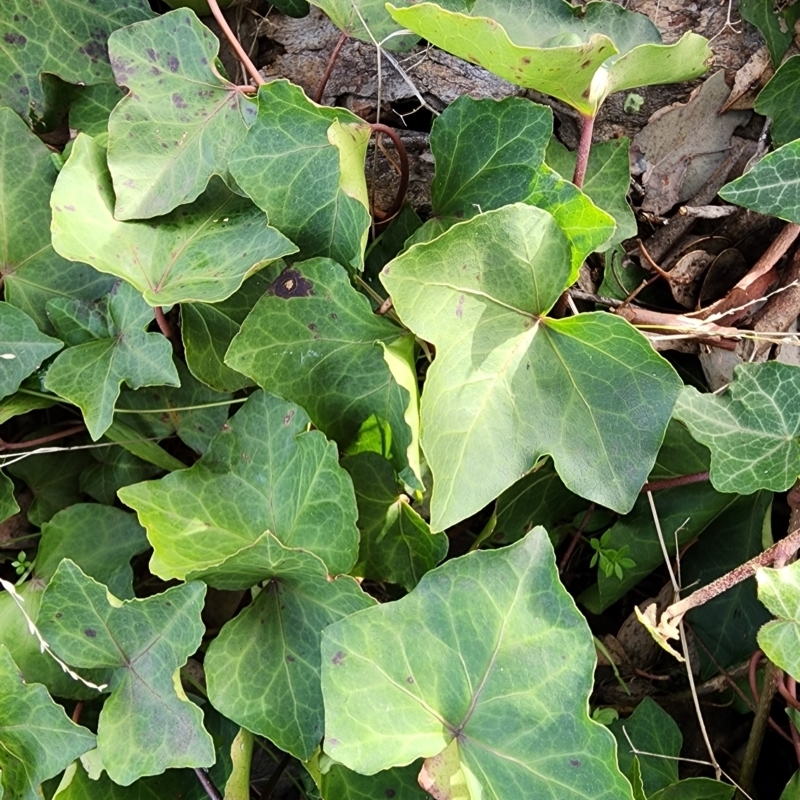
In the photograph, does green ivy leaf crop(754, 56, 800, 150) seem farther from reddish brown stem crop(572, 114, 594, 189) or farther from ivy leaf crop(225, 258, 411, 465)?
ivy leaf crop(225, 258, 411, 465)

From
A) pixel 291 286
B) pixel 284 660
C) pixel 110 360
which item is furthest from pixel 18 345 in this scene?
pixel 284 660

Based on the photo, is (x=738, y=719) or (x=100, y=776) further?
(x=738, y=719)

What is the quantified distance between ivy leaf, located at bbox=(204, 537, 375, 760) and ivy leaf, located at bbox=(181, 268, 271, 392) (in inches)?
9.8

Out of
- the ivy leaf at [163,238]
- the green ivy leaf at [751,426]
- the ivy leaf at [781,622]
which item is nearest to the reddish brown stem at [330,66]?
the ivy leaf at [163,238]

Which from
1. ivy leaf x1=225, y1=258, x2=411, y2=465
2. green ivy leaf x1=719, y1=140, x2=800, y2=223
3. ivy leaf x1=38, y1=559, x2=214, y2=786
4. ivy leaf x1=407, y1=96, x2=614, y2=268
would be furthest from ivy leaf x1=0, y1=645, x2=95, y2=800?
green ivy leaf x1=719, y1=140, x2=800, y2=223

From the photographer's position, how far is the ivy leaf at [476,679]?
2.37ft

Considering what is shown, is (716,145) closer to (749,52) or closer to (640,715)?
(749,52)

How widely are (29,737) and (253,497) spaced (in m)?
0.33

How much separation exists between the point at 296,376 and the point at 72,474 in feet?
1.37

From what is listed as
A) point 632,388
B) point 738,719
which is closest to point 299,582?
point 632,388

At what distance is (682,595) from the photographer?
1.05m

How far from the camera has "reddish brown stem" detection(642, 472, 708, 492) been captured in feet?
3.18

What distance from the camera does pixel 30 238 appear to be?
984 mm

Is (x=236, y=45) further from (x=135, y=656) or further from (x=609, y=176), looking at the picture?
(x=135, y=656)
